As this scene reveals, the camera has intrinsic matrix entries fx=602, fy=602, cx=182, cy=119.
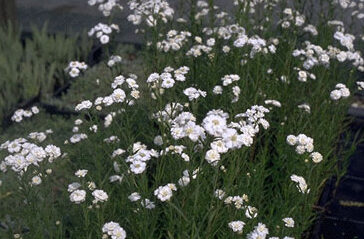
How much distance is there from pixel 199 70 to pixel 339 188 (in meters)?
1.26

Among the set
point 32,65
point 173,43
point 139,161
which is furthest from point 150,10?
point 32,65

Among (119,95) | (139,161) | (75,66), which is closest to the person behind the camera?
(139,161)

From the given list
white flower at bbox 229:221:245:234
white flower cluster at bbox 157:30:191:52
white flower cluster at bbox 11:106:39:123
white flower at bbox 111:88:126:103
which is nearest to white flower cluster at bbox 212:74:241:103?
white flower cluster at bbox 157:30:191:52

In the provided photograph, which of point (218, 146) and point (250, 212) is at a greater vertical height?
point (218, 146)

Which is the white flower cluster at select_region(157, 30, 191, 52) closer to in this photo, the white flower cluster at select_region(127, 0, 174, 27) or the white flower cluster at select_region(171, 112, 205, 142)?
the white flower cluster at select_region(127, 0, 174, 27)

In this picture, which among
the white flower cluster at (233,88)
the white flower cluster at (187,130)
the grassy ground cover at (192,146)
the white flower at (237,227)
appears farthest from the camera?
the white flower cluster at (233,88)

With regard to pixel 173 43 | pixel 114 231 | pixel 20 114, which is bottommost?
pixel 20 114

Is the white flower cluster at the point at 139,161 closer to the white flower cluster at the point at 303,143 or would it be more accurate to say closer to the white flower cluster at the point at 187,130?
the white flower cluster at the point at 187,130

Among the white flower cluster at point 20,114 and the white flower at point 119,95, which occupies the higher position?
the white flower at point 119,95

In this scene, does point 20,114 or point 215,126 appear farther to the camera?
point 20,114

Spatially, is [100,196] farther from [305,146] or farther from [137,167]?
[305,146]

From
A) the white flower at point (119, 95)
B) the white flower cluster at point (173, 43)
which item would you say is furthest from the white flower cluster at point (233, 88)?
the white flower at point (119, 95)

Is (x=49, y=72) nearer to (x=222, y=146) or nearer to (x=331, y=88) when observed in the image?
(x=331, y=88)

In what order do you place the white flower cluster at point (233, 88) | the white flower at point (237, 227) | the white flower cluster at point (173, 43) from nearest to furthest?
the white flower at point (237, 227)
the white flower cluster at point (233, 88)
the white flower cluster at point (173, 43)
